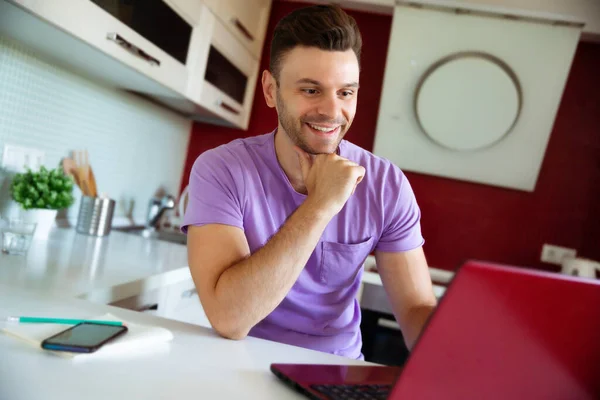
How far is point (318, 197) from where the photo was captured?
1.04 metres

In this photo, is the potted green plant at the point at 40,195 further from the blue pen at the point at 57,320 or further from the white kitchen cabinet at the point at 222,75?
the blue pen at the point at 57,320

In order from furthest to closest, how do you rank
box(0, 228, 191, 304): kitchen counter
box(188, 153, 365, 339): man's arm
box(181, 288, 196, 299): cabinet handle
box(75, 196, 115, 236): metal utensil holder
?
box(75, 196, 115, 236): metal utensil holder → box(181, 288, 196, 299): cabinet handle → box(0, 228, 191, 304): kitchen counter → box(188, 153, 365, 339): man's arm

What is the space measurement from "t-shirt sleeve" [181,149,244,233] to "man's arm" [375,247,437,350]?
1.27 ft

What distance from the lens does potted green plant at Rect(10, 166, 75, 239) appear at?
62.8 inches

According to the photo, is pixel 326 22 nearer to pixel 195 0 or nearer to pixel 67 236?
pixel 195 0

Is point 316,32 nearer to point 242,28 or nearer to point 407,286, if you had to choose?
point 407,286

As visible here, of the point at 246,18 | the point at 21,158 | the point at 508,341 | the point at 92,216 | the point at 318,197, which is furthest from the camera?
the point at 246,18

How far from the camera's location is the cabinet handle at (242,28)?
2.36 metres

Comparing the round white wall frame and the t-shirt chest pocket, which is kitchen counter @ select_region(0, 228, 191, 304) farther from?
the round white wall frame

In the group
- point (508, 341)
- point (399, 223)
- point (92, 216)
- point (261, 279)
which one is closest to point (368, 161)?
point (399, 223)

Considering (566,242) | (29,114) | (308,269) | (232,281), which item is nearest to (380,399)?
(232,281)

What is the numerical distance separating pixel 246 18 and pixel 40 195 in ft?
4.46

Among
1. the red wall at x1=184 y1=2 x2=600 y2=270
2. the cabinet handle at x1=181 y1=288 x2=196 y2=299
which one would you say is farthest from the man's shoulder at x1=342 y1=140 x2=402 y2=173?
the red wall at x1=184 y1=2 x2=600 y2=270

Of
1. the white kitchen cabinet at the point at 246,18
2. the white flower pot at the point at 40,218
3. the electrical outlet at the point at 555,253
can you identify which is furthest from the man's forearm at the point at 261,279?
the electrical outlet at the point at 555,253
